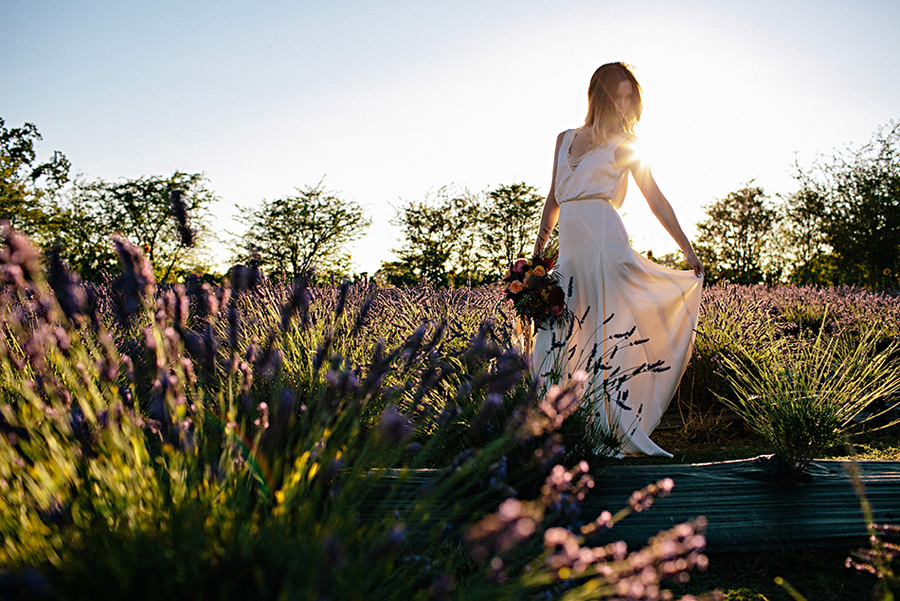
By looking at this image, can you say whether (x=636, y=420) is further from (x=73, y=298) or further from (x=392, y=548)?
(x=73, y=298)

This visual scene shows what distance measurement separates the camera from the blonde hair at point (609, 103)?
3473 millimetres

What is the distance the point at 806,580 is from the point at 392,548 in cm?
151

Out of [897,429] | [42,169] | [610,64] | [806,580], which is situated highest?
[42,169]

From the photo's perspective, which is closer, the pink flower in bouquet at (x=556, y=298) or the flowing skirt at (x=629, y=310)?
the pink flower in bouquet at (x=556, y=298)

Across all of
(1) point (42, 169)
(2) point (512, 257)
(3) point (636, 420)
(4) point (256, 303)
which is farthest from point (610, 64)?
(1) point (42, 169)

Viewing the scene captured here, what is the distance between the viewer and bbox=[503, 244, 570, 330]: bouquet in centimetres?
332

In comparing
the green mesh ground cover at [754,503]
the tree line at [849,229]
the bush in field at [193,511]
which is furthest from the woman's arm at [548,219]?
the tree line at [849,229]

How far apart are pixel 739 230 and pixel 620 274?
2480 centimetres

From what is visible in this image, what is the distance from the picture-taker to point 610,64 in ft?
11.5

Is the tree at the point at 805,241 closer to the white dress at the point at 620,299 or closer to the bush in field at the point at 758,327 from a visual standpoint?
the bush in field at the point at 758,327

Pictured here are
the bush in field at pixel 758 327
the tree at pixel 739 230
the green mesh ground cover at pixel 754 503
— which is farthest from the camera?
the tree at pixel 739 230

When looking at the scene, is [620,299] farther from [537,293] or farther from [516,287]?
[516,287]

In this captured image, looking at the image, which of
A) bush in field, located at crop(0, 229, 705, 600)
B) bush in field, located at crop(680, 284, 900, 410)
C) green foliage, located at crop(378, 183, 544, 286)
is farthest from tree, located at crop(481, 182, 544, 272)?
bush in field, located at crop(0, 229, 705, 600)

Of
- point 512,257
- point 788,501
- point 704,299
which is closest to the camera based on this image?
point 788,501
